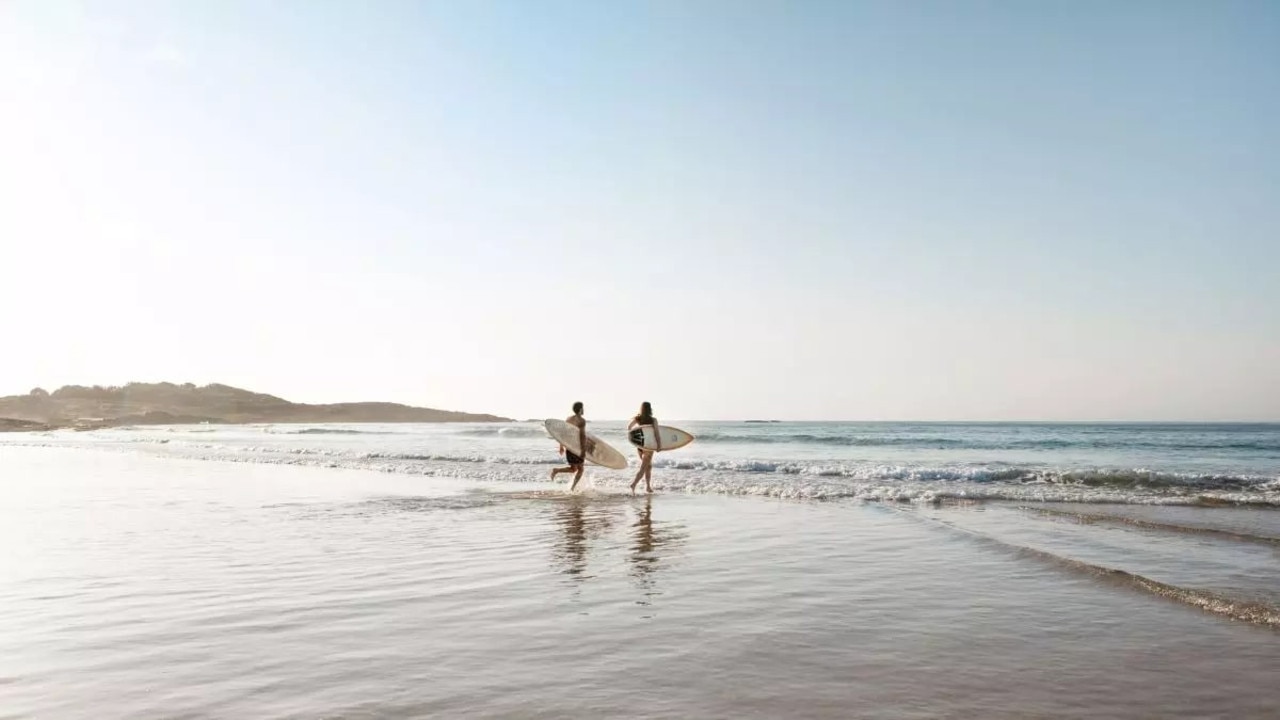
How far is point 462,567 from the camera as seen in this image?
9242 mm

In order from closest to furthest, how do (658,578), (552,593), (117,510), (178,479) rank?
(552,593) < (658,578) < (117,510) < (178,479)

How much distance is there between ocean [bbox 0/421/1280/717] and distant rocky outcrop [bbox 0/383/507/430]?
493 ft

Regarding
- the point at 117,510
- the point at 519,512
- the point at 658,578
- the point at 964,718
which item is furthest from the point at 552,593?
the point at 117,510

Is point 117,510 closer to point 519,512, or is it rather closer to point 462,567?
point 519,512

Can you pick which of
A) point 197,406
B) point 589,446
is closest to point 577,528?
point 589,446

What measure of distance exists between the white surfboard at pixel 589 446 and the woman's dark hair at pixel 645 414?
1.67 m

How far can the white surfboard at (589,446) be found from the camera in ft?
67.6

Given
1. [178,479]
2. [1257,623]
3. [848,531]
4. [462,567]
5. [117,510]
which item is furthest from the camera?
[178,479]

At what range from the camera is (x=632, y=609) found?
7195 millimetres

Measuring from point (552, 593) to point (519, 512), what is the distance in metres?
7.52

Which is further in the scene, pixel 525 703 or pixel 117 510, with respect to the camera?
pixel 117 510

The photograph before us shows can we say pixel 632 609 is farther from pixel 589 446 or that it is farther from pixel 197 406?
pixel 197 406

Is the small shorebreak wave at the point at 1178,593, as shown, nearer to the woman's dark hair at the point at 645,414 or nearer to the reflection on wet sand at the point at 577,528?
the reflection on wet sand at the point at 577,528

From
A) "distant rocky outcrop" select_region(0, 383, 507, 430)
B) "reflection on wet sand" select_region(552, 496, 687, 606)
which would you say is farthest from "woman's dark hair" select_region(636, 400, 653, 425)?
"distant rocky outcrop" select_region(0, 383, 507, 430)
